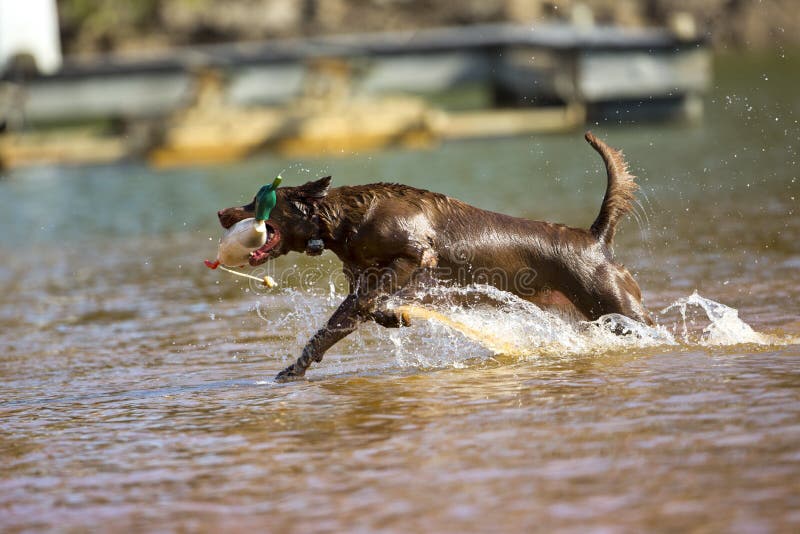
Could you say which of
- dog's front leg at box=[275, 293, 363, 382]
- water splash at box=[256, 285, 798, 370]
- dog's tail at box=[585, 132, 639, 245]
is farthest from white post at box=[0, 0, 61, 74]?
dog's tail at box=[585, 132, 639, 245]

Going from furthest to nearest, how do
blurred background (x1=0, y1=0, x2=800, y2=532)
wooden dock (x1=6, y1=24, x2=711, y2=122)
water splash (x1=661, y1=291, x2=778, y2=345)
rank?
wooden dock (x1=6, y1=24, x2=711, y2=122)
water splash (x1=661, y1=291, x2=778, y2=345)
blurred background (x1=0, y1=0, x2=800, y2=532)

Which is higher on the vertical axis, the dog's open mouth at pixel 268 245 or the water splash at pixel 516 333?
the dog's open mouth at pixel 268 245

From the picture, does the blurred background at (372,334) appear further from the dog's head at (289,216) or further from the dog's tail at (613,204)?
the dog's head at (289,216)

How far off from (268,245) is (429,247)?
0.92 meters

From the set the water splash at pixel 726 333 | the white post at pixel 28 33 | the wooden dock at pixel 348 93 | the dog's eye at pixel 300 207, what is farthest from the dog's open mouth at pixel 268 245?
the white post at pixel 28 33

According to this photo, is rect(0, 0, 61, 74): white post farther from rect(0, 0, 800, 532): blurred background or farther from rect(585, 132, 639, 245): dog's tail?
rect(585, 132, 639, 245): dog's tail

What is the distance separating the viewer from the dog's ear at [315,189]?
24.1ft

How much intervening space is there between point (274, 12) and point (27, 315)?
41.0 meters

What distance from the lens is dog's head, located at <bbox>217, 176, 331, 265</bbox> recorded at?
24.2 ft

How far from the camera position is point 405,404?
6629mm

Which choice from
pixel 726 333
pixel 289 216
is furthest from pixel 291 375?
pixel 726 333

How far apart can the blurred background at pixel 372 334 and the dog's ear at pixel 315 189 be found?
106 cm

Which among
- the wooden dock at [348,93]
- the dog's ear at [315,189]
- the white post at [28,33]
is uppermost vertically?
the white post at [28,33]

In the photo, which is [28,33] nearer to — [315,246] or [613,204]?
[315,246]
